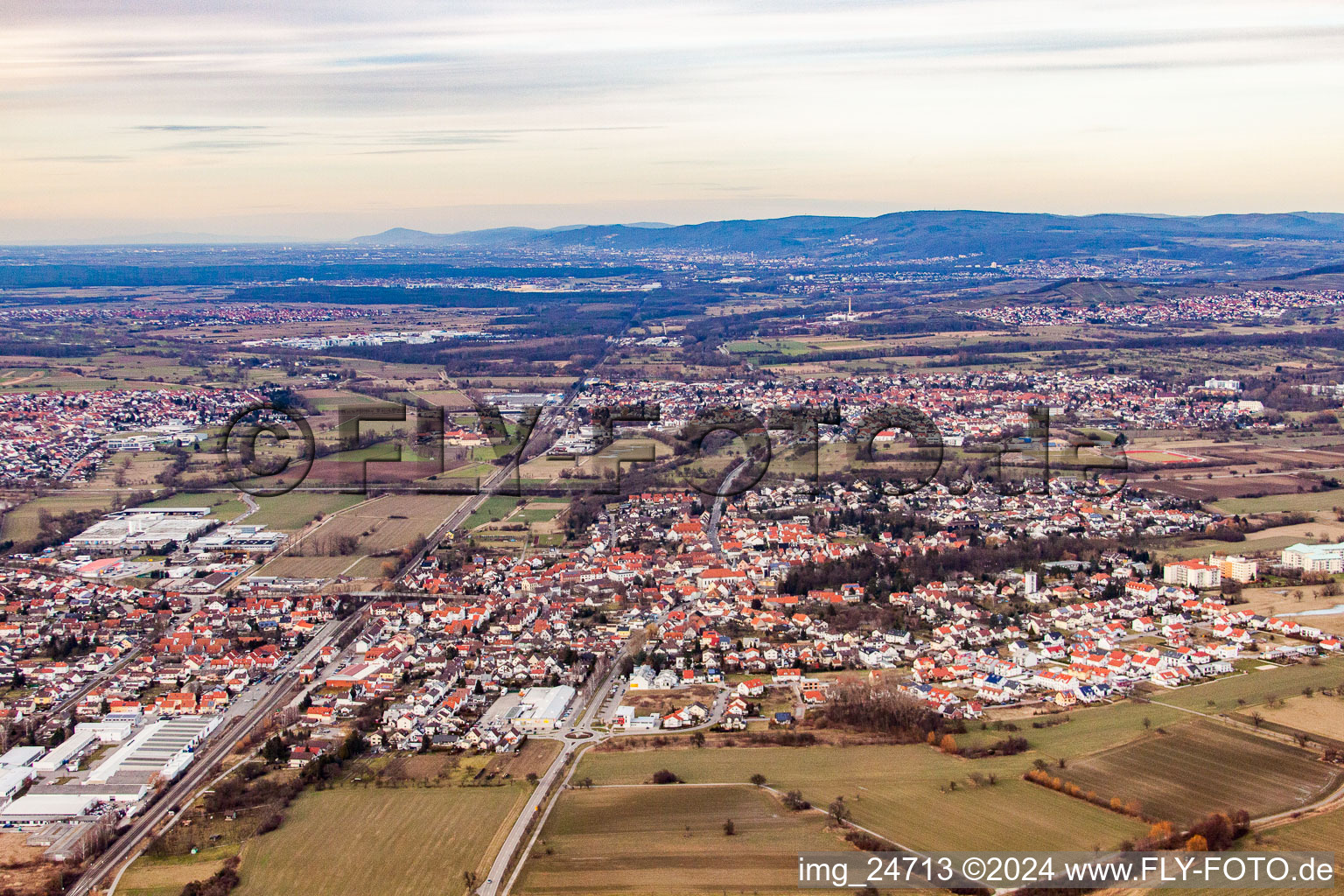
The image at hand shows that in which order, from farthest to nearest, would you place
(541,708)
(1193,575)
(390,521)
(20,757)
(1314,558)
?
(390,521)
(1314,558)
(1193,575)
(541,708)
(20,757)

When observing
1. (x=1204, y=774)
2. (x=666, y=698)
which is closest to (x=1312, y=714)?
(x=1204, y=774)

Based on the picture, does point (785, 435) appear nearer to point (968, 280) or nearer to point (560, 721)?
point (560, 721)

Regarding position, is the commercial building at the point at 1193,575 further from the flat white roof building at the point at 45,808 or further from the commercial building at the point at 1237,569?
the flat white roof building at the point at 45,808

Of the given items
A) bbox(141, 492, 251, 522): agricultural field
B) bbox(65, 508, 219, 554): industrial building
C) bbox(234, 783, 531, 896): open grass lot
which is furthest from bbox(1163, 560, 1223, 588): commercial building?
bbox(65, 508, 219, 554): industrial building

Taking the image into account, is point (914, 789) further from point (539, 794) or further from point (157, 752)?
point (157, 752)

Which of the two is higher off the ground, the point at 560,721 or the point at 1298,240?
the point at 1298,240

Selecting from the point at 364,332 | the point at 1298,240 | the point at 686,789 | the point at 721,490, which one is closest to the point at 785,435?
the point at 721,490
